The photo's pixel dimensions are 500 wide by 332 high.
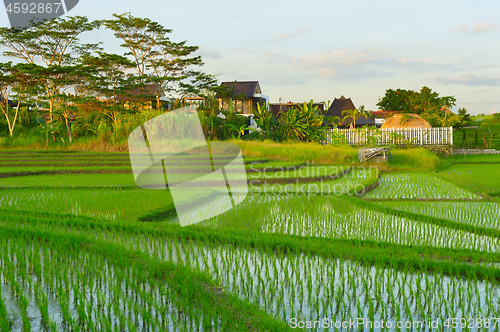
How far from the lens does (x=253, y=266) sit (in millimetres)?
3236

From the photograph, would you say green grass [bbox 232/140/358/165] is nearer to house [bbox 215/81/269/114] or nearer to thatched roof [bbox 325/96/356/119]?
house [bbox 215/81/269/114]

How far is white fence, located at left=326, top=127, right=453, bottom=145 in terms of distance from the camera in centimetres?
1738

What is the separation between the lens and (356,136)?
60.0 ft

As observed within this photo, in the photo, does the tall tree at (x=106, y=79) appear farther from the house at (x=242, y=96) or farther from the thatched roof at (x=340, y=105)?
the thatched roof at (x=340, y=105)

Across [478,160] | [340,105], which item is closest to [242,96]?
[340,105]

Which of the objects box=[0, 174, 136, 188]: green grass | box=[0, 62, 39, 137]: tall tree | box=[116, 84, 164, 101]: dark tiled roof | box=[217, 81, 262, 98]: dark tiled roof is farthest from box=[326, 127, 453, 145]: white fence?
box=[0, 62, 39, 137]: tall tree

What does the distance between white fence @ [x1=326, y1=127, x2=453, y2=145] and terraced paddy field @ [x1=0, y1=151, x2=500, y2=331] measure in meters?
11.9

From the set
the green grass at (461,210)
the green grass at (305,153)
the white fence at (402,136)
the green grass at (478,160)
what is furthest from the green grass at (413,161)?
the green grass at (461,210)

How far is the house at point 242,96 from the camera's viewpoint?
29.7 metres

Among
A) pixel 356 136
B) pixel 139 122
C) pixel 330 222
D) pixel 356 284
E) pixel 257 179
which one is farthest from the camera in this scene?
pixel 356 136

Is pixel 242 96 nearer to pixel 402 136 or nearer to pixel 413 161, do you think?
pixel 402 136

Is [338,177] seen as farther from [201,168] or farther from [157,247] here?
[157,247]

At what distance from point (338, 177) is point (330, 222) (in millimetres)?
4929

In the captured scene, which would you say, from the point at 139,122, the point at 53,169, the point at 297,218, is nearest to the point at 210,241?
the point at 297,218
